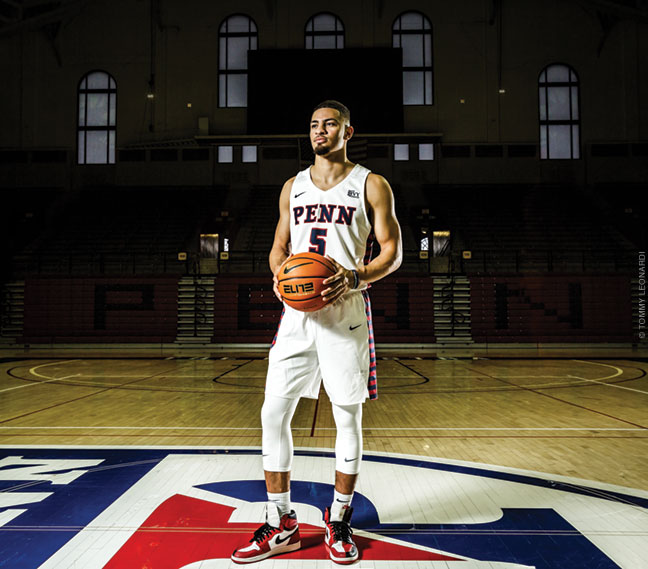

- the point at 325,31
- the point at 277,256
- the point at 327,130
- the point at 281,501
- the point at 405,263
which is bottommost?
the point at 281,501

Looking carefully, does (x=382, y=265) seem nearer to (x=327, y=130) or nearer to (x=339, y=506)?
(x=327, y=130)

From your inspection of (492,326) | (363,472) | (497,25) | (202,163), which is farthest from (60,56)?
(363,472)

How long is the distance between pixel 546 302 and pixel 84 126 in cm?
1592

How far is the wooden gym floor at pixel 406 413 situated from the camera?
9.76 ft

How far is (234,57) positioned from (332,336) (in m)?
17.3

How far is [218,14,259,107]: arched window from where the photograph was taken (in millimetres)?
16781

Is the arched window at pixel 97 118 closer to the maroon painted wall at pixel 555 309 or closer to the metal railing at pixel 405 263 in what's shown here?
the metal railing at pixel 405 263

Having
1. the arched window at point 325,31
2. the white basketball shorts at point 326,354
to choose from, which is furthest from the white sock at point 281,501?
the arched window at point 325,31

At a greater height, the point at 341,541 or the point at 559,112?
the point at 559,112

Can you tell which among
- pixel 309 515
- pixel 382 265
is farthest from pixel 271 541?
pixel 382 265

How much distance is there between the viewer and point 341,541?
5.42ft

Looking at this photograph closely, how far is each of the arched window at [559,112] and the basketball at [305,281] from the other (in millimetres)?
17406

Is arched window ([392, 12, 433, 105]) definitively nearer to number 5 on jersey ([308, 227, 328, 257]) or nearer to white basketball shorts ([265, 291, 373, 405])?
number 5 on jersey ([308, 227, 328, 257])

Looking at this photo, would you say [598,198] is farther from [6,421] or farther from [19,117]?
[19,117]
